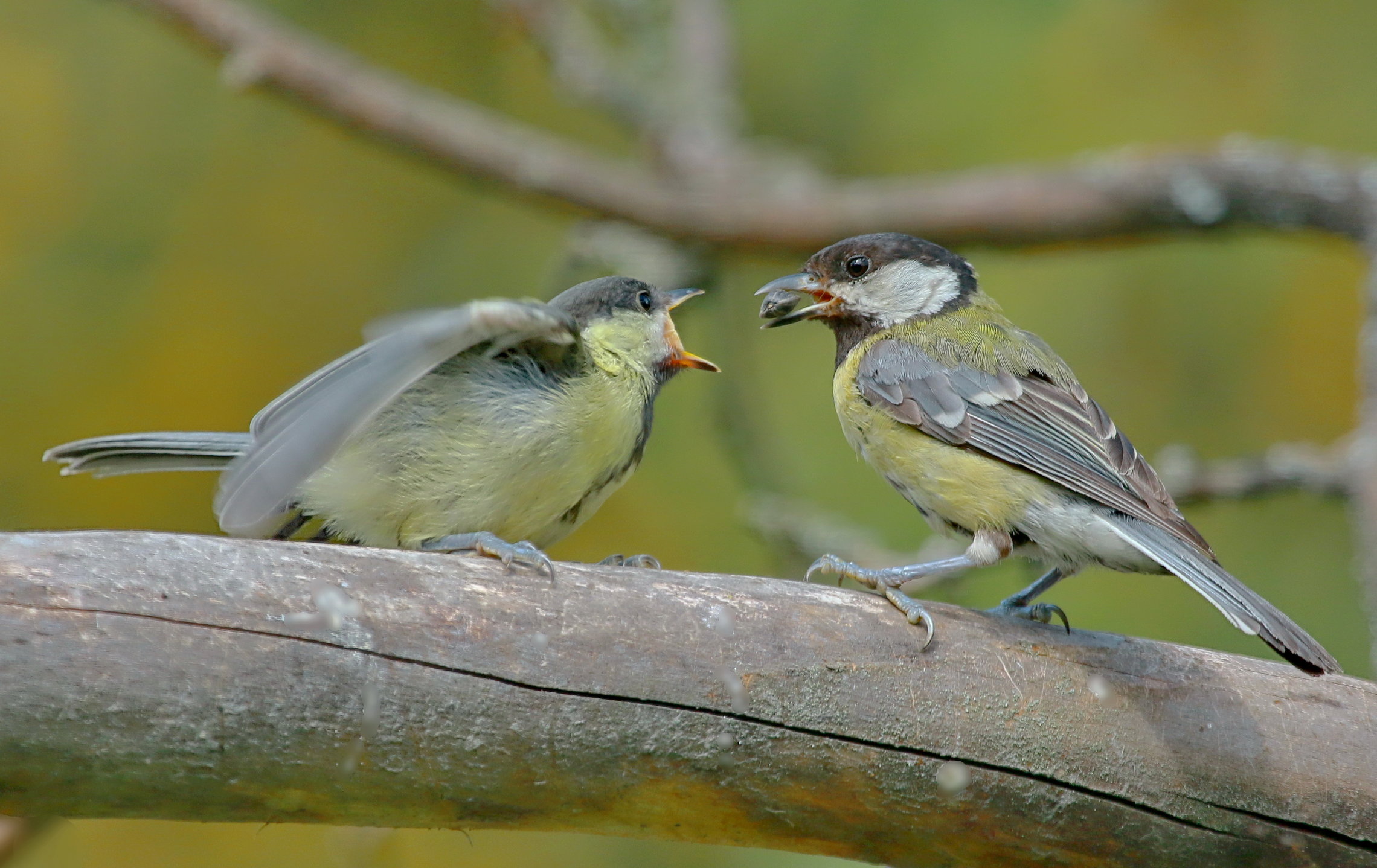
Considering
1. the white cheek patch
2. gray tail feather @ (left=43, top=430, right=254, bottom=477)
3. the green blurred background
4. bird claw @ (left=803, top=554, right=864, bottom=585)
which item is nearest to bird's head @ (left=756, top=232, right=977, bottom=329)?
the white cheek patch

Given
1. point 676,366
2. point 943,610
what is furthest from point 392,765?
point 676,366

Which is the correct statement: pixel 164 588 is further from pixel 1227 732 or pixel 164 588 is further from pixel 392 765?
pixel 1227 732

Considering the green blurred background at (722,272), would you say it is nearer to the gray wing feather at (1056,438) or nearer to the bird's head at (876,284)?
the bird's head at (876,284)

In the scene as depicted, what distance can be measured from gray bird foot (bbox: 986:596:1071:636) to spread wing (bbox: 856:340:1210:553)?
0.26 m

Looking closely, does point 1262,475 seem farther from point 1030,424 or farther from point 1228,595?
point 1228,595

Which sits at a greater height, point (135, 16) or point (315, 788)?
point (135, 16)

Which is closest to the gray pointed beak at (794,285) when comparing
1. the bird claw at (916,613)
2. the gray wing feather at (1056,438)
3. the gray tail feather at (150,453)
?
the gray wing feather at (1056,438)

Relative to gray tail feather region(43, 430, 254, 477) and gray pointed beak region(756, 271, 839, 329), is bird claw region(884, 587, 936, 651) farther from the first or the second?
gray tail feather region(43, 430, 254, 477)

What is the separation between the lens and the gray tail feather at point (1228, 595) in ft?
5.95

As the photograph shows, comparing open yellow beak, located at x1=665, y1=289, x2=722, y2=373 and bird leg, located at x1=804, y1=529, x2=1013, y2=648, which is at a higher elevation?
open yellow beak, located at x1=665, y1=289, x2=722, y2=373

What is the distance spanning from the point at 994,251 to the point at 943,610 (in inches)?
81.5

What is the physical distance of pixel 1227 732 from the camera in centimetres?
198

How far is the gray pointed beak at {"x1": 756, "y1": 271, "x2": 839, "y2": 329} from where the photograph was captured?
9.21 feet

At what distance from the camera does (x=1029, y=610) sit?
92.9 inches
